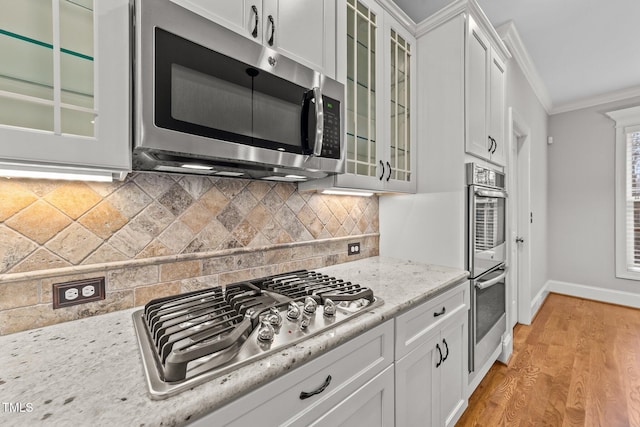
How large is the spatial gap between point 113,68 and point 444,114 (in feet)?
5.65

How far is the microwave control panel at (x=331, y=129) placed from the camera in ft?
4.08

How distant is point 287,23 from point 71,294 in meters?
1.26

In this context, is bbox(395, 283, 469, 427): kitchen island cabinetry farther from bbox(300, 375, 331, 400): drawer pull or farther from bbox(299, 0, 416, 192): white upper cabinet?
bbox(299, 0, 416, 192): white upper cabinet

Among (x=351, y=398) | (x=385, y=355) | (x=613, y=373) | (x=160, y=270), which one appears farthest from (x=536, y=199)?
(x=160, y=270)

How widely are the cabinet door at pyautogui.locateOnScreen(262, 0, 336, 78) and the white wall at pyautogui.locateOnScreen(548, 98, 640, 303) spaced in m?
4.62

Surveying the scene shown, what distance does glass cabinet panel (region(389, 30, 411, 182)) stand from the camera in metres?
1.74

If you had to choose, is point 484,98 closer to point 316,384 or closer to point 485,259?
point 485,259

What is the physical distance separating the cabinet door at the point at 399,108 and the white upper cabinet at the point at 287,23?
524 mm

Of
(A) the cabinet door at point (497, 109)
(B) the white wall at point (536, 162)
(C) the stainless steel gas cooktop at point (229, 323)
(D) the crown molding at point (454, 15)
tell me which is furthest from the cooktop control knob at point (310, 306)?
(B) the white wall at point (536, 162)

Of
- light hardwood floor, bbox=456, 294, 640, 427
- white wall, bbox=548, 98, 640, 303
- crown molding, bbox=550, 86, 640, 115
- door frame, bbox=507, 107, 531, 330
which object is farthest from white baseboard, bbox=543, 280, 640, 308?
crown molding, bbox=550, 86, 640, 115

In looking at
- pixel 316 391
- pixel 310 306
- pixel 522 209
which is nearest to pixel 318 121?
pixel 310 306

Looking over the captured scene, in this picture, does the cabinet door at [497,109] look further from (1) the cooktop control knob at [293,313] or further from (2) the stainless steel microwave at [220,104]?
(1) the cooktop control knob at [293,313]

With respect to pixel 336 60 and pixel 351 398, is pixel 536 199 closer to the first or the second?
pixel 336 60

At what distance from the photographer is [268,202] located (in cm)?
147
